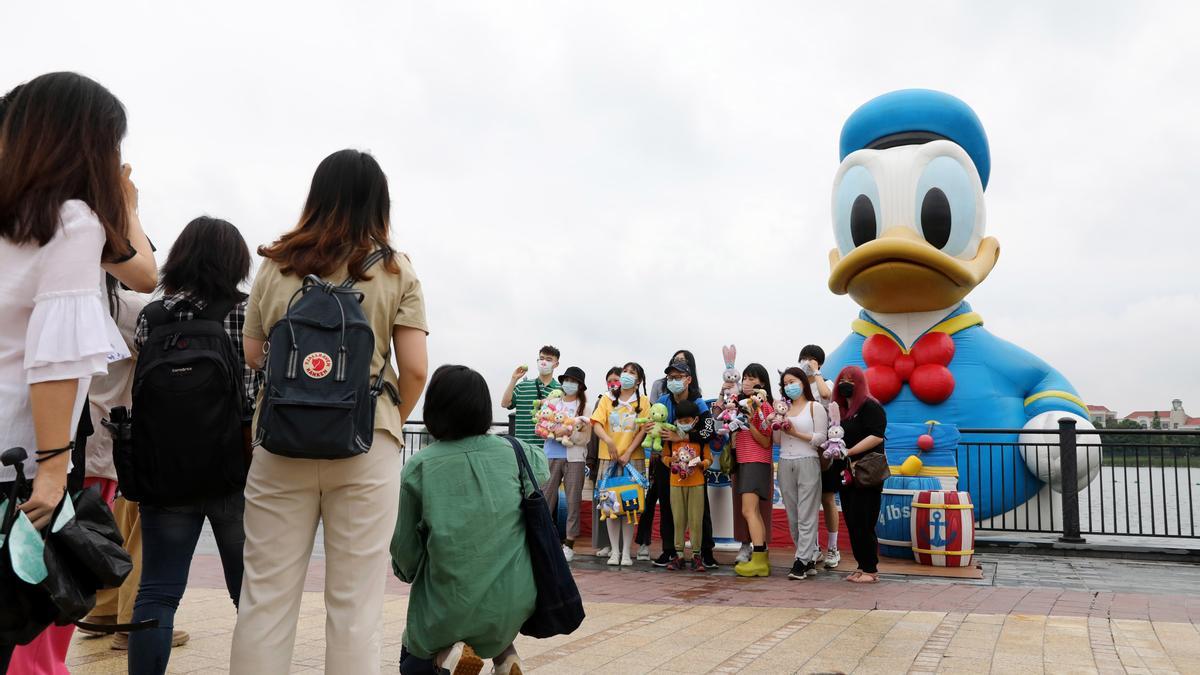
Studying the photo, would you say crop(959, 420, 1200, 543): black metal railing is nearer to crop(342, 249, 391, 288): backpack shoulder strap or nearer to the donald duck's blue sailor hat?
the donald duck's blue sailor hat

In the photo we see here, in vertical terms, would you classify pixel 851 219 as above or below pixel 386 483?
above

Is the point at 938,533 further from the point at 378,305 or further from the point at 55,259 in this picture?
the point at 55,259

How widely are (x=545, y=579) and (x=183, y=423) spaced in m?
1.32

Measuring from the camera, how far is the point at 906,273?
9.16 m

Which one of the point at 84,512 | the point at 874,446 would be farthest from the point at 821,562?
the point at 84,512

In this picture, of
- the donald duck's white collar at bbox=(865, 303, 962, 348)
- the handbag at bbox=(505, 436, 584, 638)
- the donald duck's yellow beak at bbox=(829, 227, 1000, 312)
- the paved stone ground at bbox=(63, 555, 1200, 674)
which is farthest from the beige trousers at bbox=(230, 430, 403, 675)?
the donald duck's white collar at bbox=(865, 303, 962, 348)

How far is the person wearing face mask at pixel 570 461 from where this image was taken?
7480mm

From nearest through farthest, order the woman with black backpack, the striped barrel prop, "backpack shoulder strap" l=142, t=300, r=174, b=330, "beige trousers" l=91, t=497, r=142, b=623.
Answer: the woman with black backpack → "backpack shoulder strap" l=142, t=300, r=174, b=330 → "beige trousers" l=91, t=497, r=142, b=623 → the striped barrel prop

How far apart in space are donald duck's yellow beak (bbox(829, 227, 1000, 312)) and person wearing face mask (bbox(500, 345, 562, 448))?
136 inches

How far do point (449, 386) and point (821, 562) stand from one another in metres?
4.90

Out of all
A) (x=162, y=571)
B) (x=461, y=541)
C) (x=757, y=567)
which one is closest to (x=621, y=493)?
(x=757, y=567)

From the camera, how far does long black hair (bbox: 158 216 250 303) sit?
118 inches

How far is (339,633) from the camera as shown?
2436 millimetres

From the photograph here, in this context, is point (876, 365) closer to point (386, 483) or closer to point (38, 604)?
point (386, 483)
